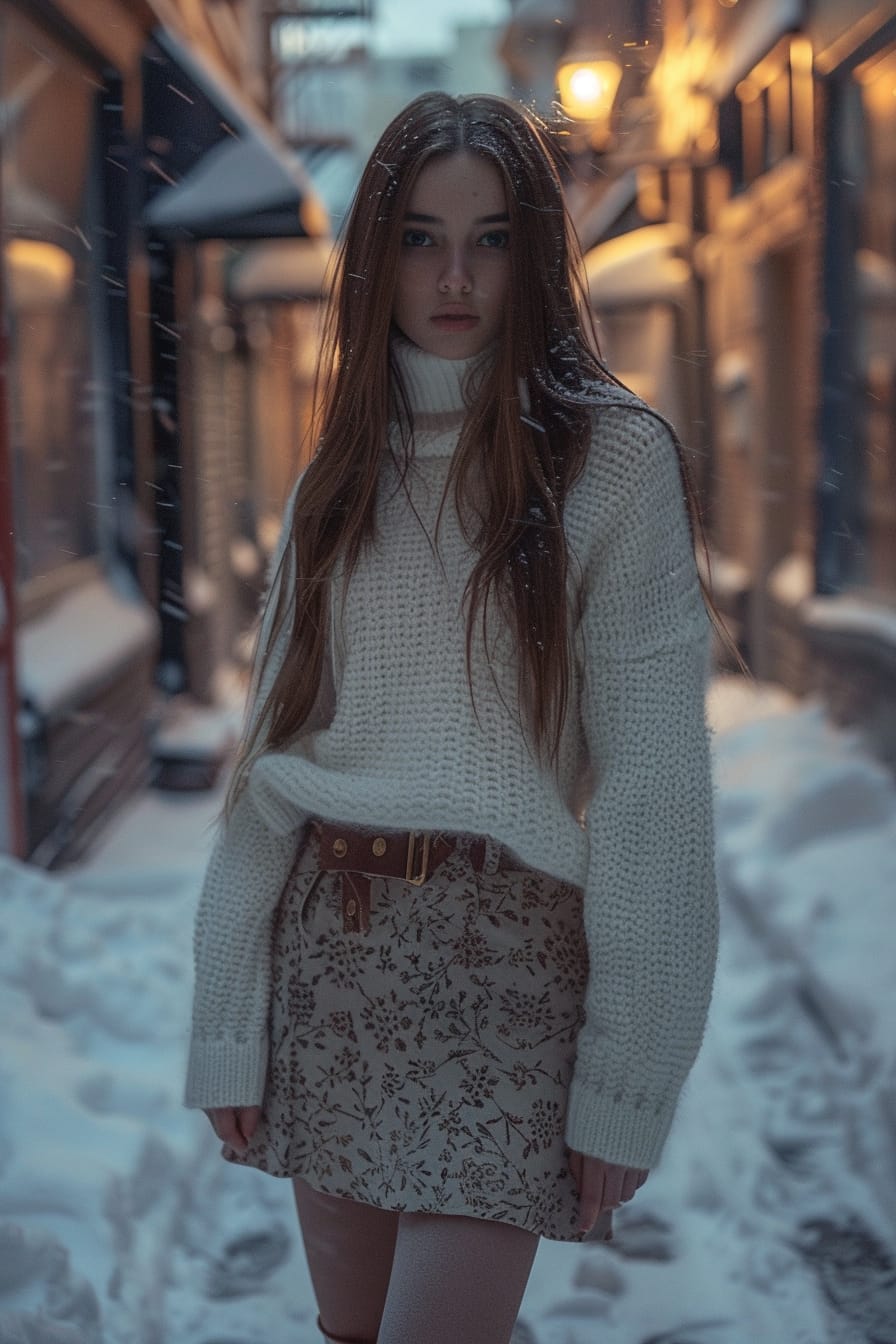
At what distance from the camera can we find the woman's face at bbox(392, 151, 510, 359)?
1657 mm

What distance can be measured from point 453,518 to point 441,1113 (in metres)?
0.66

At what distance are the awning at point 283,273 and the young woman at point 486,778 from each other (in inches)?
420

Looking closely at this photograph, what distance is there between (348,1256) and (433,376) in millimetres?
1028

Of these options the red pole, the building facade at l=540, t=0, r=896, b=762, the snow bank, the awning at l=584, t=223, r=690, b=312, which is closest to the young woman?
the building facade at l=540, t=0, r=896, b=762

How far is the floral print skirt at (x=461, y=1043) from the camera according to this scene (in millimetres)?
1644

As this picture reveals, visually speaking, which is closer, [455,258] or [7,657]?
[455,258]

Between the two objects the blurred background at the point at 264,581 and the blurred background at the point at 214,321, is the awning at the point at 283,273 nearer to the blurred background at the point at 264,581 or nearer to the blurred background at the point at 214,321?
the blurred background at the point at 264,581

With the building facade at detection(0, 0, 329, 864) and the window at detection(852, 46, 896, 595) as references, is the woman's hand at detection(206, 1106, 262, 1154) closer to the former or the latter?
the building facade at detection(0, 0, 329, 864)

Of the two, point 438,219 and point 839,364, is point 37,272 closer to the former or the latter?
point 839,364

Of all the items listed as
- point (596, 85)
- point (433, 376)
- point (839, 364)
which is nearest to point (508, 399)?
point (433, 376)

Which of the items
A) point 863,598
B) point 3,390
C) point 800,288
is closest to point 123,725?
point 3,390

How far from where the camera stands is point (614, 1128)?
1.61 meters

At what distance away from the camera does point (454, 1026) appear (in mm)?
1667

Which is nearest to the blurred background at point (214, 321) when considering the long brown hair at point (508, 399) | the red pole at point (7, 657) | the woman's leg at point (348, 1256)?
the red pole at point (7, 657)
